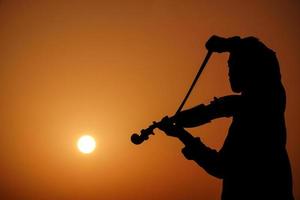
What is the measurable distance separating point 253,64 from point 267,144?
560 mm

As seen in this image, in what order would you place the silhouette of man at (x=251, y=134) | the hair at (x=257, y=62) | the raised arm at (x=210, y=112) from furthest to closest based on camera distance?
the raised arm at (x=210, y=112) < the hair at (x=257, y=62) < the silhouette of man at (x=251, y=134)

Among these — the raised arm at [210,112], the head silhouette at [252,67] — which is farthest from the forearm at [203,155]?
the head silhouette at [252,67]

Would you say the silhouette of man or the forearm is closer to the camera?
the silhouette of man

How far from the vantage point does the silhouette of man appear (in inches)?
77.8

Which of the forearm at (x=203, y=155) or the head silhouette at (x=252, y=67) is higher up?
the head silhouette at (x=252, y=67)

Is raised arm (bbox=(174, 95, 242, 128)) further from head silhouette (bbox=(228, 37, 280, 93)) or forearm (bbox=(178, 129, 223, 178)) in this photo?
forearm (bbox=(178, 129, 223, 178))

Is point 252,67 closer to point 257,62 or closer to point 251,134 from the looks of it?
point 257,62

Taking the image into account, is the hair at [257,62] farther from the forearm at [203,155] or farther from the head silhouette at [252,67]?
the forearm at [203,155]

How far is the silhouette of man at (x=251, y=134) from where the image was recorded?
6.48 feet

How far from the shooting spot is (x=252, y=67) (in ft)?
7.35

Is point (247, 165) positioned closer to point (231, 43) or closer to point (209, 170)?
point (209, 170)

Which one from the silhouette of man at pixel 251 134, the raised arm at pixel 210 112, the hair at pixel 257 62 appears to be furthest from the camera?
the raised arm at pixel 210 112

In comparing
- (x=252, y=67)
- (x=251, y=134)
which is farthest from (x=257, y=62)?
(x=251, y=134)

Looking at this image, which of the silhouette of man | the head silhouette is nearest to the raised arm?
the silhouette of man
